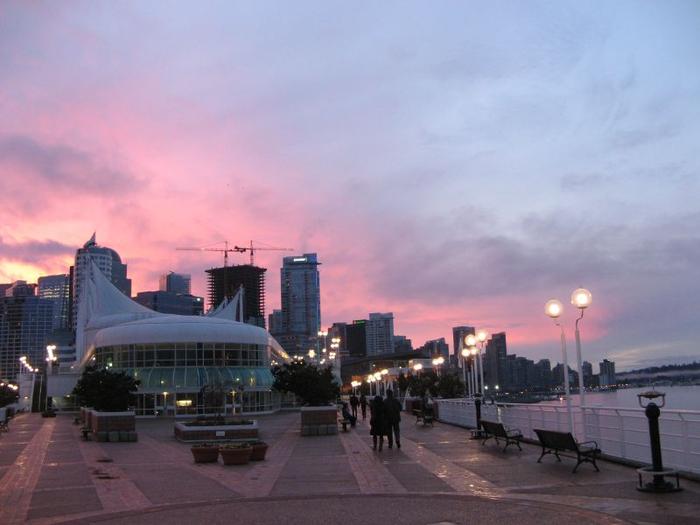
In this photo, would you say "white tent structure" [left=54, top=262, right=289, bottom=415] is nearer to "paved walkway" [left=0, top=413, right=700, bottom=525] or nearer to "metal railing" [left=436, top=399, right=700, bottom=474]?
"paved walkway" [left=0, top=413, right=700, bottom=525]

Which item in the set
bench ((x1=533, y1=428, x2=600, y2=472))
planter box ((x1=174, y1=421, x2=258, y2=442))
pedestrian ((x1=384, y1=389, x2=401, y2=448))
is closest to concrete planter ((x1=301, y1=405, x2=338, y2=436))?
planter box ((x1=174, y1=421, x2=258, y2=442))

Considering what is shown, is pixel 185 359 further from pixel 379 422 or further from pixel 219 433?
pixel 379 422

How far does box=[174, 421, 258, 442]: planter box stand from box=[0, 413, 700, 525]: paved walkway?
15.2 ft

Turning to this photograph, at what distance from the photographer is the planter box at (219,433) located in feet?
79.7

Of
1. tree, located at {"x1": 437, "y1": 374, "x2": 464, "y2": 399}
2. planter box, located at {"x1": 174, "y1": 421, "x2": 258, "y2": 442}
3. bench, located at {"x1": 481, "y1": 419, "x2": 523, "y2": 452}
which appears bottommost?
planter box, located at {"x1": 174, "y1": 421, "x2": 258, "y2": 442}

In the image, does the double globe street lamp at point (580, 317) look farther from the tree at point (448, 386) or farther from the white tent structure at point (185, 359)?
the white tent structure at point (185, 359)

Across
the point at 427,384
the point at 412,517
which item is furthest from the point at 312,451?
the point at 427,384

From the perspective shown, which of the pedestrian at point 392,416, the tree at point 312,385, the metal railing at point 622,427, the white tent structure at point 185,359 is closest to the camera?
the metal railing at point 622,427

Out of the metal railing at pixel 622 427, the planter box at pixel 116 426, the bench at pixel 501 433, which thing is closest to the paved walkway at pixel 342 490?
the bench at pixel 501 433

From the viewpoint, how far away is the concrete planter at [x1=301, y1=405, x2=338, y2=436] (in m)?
27.0

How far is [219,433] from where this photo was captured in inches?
953

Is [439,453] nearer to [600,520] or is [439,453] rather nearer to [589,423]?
[589,423]

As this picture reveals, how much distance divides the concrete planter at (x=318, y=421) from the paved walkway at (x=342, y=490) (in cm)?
716

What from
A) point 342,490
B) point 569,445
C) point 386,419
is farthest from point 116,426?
point 569,445
